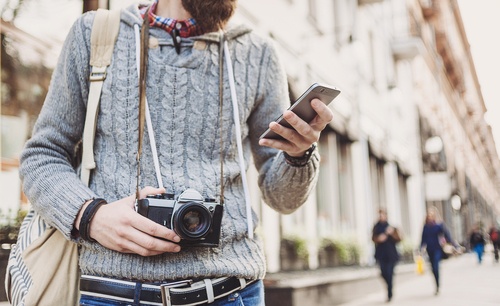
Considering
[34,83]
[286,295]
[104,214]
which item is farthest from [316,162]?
[286,295]

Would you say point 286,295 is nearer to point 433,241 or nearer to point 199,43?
point 199,43

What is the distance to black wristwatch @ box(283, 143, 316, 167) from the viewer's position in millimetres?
1628

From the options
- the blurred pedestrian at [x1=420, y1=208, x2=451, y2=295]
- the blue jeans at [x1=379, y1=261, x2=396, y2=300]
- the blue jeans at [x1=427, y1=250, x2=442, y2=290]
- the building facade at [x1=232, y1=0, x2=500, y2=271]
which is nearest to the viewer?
the building facade at [x1=232, y1=0, x2=500, y2=271]

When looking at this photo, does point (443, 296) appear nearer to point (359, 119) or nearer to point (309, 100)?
point (359, 119)

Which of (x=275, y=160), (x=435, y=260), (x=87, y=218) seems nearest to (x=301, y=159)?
(x=275, y=160)

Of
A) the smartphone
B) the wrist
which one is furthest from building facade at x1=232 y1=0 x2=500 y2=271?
the wrist

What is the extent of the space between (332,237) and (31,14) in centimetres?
811

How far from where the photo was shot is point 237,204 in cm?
160

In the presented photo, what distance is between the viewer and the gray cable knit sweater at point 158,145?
143cm

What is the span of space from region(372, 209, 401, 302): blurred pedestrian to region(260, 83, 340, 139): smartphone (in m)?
9.78

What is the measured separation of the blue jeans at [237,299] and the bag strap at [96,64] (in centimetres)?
31

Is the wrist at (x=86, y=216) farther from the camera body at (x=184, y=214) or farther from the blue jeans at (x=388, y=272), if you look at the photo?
the blue jeans at (x=388, y=272)

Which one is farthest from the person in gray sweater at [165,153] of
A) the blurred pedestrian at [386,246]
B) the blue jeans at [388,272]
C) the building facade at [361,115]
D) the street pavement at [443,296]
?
the blurred pedestrian at [386,246]

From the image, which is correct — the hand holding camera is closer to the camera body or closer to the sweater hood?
the camera body
